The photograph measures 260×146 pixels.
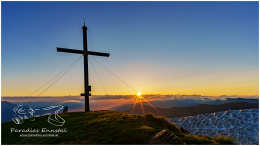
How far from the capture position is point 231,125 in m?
31.6

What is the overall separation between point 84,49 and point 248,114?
37.3 metres

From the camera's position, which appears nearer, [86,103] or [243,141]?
[86,103]

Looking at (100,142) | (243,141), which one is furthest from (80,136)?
(243,141)

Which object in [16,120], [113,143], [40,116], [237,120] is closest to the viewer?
[113,143]

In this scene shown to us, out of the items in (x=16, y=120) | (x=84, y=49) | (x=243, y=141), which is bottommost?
(x=243, y=141)

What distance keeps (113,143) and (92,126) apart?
4.12 m

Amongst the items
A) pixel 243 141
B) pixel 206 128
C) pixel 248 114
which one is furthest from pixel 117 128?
pixel 248 114

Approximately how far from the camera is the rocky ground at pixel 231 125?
27109 mm

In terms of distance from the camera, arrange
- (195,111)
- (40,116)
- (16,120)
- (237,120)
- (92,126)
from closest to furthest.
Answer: (92,126)
(16,120)
(40,116)
(237,120)
(195,111)

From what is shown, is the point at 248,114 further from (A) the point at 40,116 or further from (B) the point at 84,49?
(A) the point at 40,116

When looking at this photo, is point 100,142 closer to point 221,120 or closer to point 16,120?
point 16,120

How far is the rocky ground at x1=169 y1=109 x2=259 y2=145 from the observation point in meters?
27.1

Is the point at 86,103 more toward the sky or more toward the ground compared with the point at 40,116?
more toward the sky

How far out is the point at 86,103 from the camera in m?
19.3
